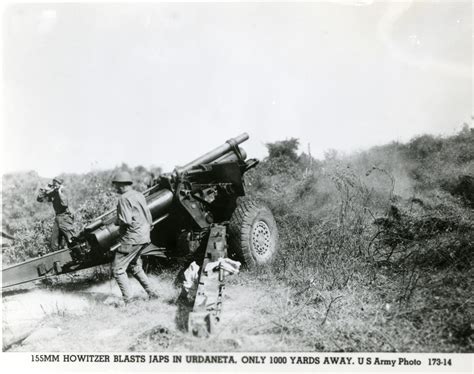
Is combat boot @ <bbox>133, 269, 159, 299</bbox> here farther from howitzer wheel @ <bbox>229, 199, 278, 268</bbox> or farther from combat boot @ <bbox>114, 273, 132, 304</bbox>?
howitzer wheel @ <bbox>229, 199, 278, 268</bbox>

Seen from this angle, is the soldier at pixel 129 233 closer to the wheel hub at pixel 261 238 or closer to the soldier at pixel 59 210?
the wheel hub at pixel 261 238

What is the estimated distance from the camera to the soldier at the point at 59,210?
7.33 meters

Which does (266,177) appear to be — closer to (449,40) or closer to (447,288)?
(449,40)

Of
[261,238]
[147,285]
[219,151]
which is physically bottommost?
[147,285]

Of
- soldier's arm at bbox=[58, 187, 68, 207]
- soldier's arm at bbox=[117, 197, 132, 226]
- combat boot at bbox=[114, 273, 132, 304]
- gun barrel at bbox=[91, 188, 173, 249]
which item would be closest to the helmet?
soldier's arm at bbox=[117, 197, 132, 226]

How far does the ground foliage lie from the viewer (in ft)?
13.4

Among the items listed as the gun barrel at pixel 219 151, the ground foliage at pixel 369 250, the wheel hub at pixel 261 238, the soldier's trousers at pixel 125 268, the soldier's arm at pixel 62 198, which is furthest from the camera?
the soldier's arm at pixel 62 198

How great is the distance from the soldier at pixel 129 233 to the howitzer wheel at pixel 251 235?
138cm

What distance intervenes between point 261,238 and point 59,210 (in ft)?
12.6

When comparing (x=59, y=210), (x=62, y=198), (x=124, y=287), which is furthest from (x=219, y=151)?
(x=59, y=210)

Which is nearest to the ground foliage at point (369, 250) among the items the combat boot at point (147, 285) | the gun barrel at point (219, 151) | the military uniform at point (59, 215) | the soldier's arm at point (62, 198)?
the gun barrel at point (219, 151)

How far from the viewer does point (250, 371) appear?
418 cm

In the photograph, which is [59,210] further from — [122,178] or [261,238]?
[261,238]

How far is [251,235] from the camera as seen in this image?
6270 millimetres
